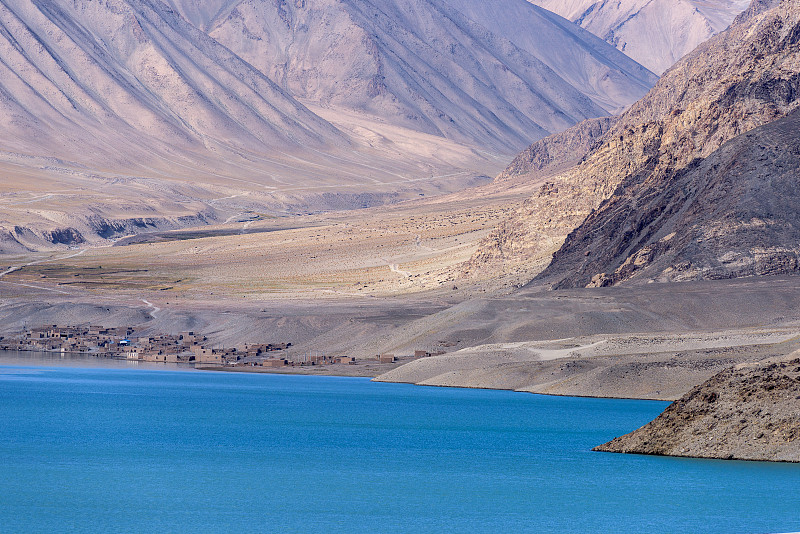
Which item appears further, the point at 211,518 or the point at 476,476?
the point at 476,476

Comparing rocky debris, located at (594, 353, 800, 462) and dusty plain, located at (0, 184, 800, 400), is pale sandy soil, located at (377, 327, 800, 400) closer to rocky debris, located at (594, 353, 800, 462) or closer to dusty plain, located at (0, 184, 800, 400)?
dusty plain, located at (0, 184, 800, 400)

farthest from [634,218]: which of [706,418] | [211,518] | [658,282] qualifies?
[211,518]

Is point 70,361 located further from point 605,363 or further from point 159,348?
point 605,363

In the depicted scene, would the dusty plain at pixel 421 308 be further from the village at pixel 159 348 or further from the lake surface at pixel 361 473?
the lake surface at pixel 361 473

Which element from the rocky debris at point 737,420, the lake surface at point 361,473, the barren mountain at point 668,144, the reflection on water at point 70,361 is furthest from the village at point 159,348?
the rocky debris at point 737,420

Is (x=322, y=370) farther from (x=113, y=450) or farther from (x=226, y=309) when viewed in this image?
(x=113, y=450)

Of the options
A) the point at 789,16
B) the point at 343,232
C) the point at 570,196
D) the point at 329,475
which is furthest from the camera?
the point at 343,232

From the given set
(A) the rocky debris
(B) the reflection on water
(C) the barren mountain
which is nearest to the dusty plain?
(C) the barren mountain
